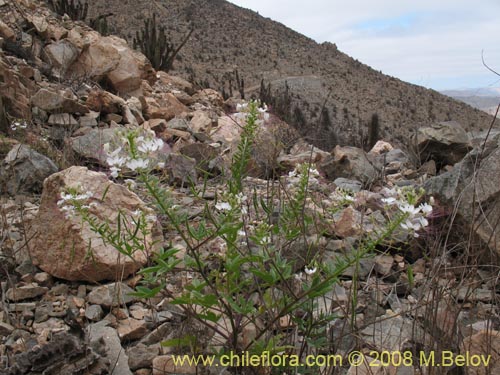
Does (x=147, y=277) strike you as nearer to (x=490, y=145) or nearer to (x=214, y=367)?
(x=214, y=367)

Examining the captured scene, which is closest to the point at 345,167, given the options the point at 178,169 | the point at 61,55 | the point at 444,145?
the point at 444,145

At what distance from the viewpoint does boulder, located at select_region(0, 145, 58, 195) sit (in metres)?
4.09

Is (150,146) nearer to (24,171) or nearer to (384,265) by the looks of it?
(384,265)

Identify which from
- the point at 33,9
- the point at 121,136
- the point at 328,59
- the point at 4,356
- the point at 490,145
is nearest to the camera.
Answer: the point at 121,136

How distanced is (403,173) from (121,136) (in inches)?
201

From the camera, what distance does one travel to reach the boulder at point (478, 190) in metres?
3.26

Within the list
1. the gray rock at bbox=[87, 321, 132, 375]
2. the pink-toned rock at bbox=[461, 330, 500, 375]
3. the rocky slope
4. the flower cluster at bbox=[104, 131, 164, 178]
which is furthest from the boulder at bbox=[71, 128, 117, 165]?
the pink-toned rock at bbox=[461, 330, 500, 375]

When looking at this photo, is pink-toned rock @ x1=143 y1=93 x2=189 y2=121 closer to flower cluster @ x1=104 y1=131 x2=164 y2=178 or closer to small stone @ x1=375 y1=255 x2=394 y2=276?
small stone @ x1=375 y1=255 x2=394 y2=276

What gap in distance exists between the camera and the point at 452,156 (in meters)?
6.46

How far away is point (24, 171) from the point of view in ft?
13.7

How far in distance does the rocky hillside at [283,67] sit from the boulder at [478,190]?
1186cm

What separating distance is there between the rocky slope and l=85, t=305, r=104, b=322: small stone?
1cm

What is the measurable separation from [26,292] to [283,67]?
25.1 metres

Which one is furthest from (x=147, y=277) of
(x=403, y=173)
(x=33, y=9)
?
(x=33, y=9)
